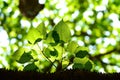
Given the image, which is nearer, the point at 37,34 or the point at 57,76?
the point at 57,76

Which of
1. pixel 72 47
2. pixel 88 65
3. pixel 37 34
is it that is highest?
pixel 37 34

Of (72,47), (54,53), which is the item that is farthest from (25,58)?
(72,47)

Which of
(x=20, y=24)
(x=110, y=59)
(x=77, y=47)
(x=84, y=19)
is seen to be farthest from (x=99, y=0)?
(x=77, y=47)

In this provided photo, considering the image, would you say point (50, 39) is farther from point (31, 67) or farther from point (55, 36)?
point (31, 67)

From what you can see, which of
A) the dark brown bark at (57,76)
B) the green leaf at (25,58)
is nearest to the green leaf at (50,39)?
the green leaf at (25,58)

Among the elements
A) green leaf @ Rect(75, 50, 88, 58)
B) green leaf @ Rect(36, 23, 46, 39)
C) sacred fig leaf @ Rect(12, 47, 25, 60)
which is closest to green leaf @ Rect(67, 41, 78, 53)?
green leaf @ Rect(75, 50, 88, 58)

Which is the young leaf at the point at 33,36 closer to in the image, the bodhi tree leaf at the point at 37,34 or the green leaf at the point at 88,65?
the bodhi tree leaf at the point at 37,34

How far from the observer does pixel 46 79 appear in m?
1.30

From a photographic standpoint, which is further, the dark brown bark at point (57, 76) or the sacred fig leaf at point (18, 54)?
the sacred fig leaf at point (18, 54)

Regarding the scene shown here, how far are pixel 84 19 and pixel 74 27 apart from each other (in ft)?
2.07

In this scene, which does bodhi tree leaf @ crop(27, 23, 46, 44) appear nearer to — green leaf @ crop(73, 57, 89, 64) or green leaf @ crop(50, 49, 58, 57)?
green leaf @ crop(50, 49, 58, 57)

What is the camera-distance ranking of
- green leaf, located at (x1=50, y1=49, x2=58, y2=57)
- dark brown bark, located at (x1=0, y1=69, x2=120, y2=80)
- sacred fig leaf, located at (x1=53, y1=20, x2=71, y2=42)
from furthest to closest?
green leaf, located at (x1=50, y1=49, x2=58, y2=57) → sacred fig leaf, located at (x1=53, y1=20, x2=71, y2=42) → dark brown bark, located at (x1=0, y1=69, x2=120, y2=80)

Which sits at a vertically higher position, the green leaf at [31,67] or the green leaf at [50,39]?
the green leaf at [50,39]

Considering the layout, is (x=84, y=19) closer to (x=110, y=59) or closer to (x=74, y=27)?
(x=74, y=27)
